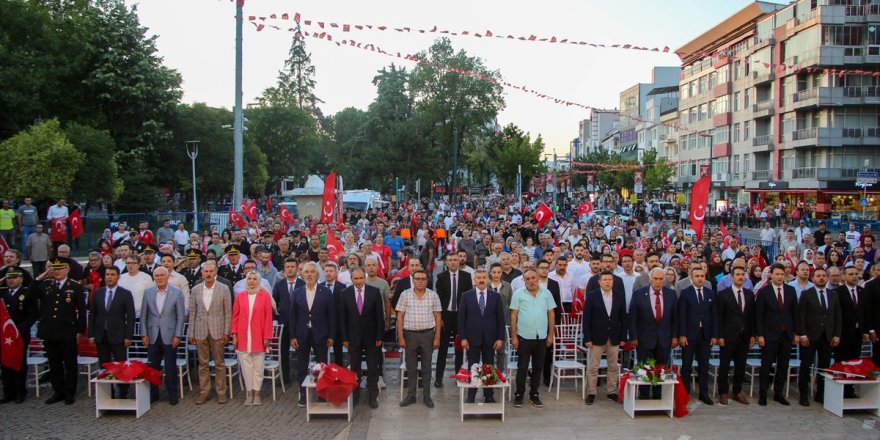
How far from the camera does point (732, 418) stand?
754cm

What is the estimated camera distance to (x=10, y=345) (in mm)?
7879

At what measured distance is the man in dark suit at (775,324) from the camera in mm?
7988

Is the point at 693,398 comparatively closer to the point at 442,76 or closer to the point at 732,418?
the point at 732,418

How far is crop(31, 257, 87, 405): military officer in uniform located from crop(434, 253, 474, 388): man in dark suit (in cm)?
446

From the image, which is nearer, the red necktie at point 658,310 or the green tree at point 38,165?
the red necktie at point 658,310

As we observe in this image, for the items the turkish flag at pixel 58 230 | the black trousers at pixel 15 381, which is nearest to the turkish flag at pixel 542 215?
the turkish flag at pixel 58 230

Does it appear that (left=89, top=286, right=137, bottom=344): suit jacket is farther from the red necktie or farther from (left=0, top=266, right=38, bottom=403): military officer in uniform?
the red necktie

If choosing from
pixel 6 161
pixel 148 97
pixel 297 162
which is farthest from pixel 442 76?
pixel 6 161

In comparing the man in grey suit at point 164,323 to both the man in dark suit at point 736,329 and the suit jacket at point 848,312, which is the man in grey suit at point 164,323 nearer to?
the man in dark suit at point 736,329

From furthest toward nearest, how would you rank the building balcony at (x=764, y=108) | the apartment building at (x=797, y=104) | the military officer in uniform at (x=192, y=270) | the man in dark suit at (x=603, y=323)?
the building balcony at (x=764, y=108) → the apartment building at (x=797, y=104) → the military officer in uniform at (x=192, y=270) → the man in dark suit at (x=603, y=323)

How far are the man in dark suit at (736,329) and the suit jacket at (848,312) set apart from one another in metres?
A: 1.22

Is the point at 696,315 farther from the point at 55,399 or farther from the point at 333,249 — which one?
the point at 55,399

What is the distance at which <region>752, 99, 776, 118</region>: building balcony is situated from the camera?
4694 cm

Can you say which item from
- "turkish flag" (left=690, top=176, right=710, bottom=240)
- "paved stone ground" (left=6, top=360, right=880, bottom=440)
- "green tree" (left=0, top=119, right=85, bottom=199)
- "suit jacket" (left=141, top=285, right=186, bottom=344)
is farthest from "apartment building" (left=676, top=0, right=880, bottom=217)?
"suit jacket" (left=141, top=285, right=186, bottom=344)
